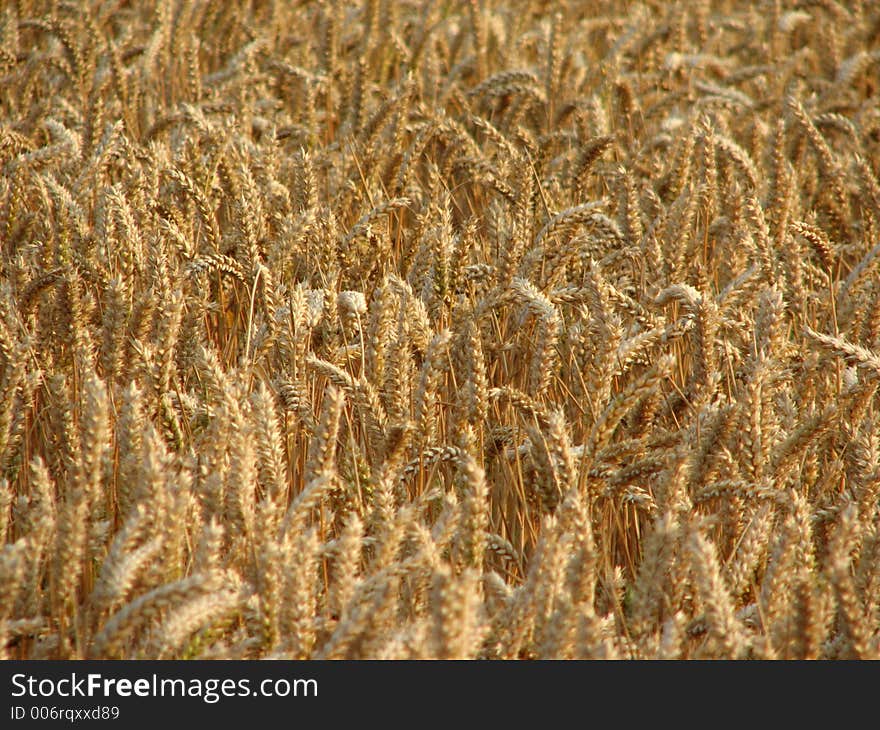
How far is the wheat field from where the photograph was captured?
1.68 m

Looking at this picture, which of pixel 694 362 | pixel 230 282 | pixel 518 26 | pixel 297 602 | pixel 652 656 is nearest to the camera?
pixel 297 602

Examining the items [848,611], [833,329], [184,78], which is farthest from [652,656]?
[184,78]

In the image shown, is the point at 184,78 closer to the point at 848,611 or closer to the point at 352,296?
the point at 352,296

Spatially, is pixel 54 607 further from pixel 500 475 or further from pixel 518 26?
pixel 518 26

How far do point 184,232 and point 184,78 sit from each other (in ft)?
5.69

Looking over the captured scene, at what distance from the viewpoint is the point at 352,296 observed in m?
2.68

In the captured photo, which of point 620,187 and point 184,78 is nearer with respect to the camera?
point 620,187

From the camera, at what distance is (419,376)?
253 centimetres

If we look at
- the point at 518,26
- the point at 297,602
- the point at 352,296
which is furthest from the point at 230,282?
the point at 518,26

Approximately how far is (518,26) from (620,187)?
2.27 meters

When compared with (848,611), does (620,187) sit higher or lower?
higher

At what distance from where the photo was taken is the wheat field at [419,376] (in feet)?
5.51

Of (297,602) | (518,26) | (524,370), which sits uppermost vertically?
(518,26)

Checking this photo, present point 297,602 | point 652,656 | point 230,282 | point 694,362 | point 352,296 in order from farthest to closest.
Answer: point 230,282
point 352,296
point 694,362
point 652,656
point 297,602
